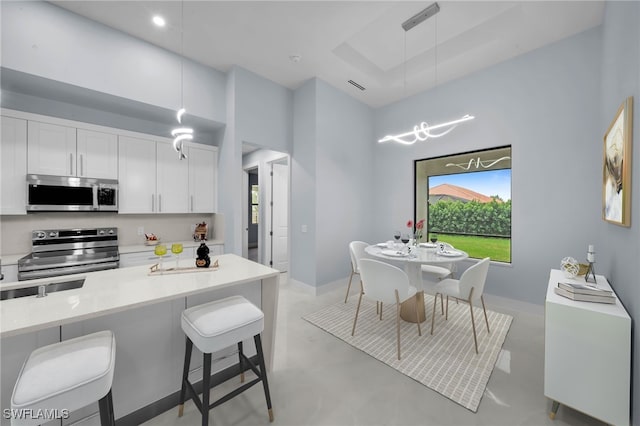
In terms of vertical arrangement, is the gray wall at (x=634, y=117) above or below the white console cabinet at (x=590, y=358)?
above

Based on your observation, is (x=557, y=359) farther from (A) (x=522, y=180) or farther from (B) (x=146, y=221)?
(B) (x=146, y=221)

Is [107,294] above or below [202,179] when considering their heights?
below

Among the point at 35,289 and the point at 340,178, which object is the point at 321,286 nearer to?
the point at 340,178

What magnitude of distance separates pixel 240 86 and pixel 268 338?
3315 mm

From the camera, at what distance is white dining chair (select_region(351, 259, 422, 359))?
2240 mm

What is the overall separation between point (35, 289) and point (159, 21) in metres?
2.80

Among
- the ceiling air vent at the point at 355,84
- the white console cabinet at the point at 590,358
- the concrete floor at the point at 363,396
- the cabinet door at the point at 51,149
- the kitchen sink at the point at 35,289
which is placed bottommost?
the concrete floor at the point at 363,396

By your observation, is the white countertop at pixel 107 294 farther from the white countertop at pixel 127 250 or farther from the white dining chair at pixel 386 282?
the white countertop at pixel 127 250

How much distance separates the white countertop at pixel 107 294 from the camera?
1.07m

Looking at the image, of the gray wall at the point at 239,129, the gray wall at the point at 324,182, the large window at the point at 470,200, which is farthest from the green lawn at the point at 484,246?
the gray wall at the point at 239,129

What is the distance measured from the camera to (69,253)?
2.86 meters

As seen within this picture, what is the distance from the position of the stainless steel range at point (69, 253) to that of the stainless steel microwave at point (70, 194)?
369 mm

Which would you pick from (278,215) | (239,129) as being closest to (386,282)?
(239,129)

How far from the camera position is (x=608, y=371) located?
1.39 meters
